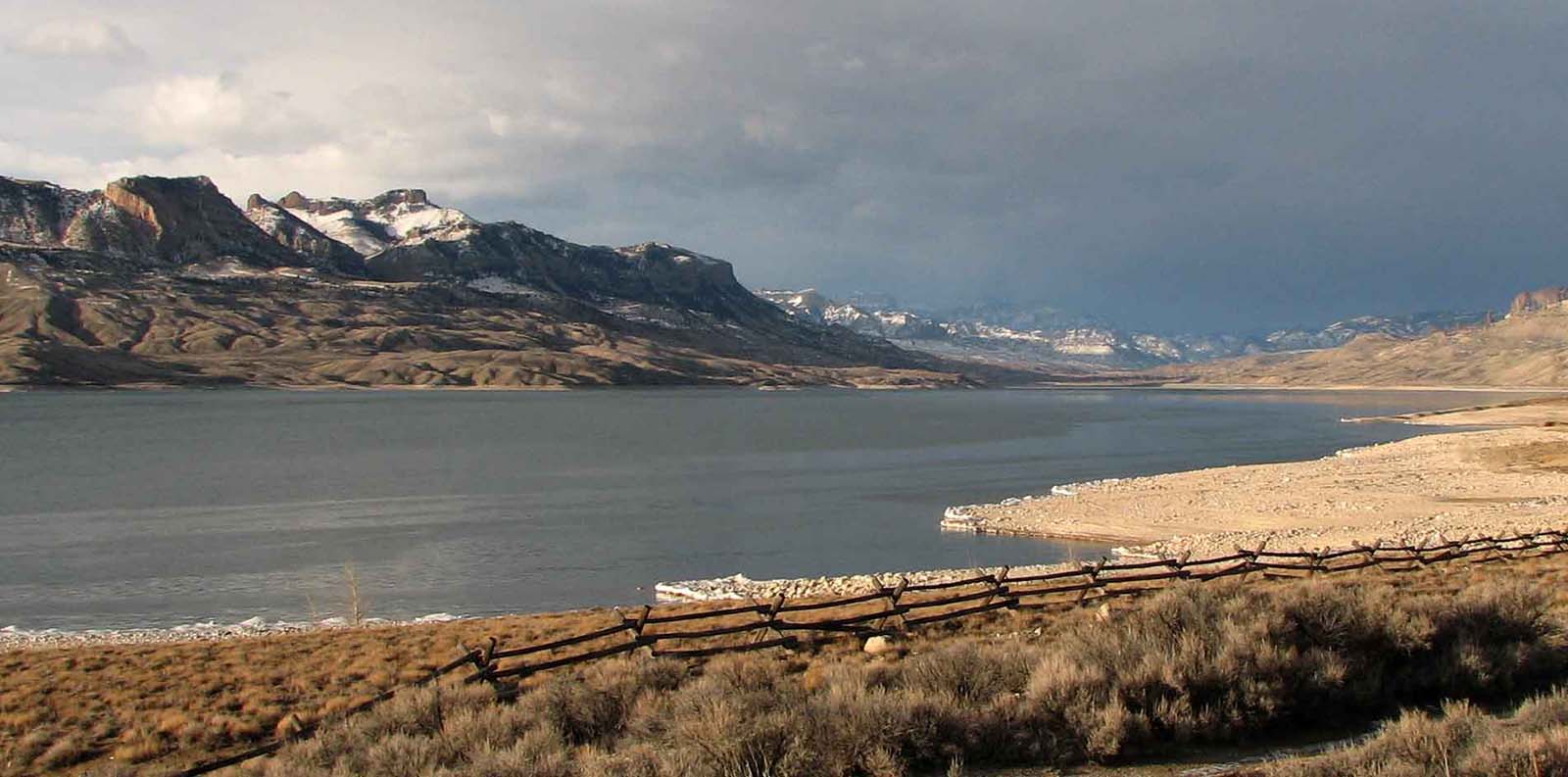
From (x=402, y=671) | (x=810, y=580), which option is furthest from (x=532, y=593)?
(x=402, y=671)

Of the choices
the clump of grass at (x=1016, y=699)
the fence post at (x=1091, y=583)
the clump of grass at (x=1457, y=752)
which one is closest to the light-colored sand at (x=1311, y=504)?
the fence post at (x=1091, y=583)

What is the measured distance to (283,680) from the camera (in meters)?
17.0

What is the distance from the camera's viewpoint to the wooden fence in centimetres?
1417

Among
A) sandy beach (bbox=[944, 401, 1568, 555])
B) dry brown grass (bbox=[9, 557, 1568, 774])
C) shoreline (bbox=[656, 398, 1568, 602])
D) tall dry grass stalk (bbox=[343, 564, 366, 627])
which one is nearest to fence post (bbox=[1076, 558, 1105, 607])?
dry brown grass (bbox=[9, 557, 1568, 774])

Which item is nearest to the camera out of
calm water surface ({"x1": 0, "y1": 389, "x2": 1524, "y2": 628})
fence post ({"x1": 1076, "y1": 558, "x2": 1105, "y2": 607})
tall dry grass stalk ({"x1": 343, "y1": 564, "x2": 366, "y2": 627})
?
fence post ({"x1": 1076, "y1": 558, "x2": 1105, "y2": 607})

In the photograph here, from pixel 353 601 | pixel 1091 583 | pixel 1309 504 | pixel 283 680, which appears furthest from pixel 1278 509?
pixel 283 680

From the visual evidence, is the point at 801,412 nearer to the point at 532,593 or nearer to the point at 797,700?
the point at 532,593

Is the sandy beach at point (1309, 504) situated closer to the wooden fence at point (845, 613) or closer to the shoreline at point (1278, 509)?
the shoreline at point (1278, 509)

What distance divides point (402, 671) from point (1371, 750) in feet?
47.3

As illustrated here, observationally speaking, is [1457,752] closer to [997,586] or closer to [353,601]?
[997,586]

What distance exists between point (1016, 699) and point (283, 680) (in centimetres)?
1315

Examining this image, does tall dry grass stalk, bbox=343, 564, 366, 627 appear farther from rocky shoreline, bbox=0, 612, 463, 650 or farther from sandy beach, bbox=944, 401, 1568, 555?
sandy beach, bbox=944, 401, 1568, 555

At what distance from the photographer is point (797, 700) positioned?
30.8 feet

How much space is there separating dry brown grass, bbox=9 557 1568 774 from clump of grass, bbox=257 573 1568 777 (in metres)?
0.08
